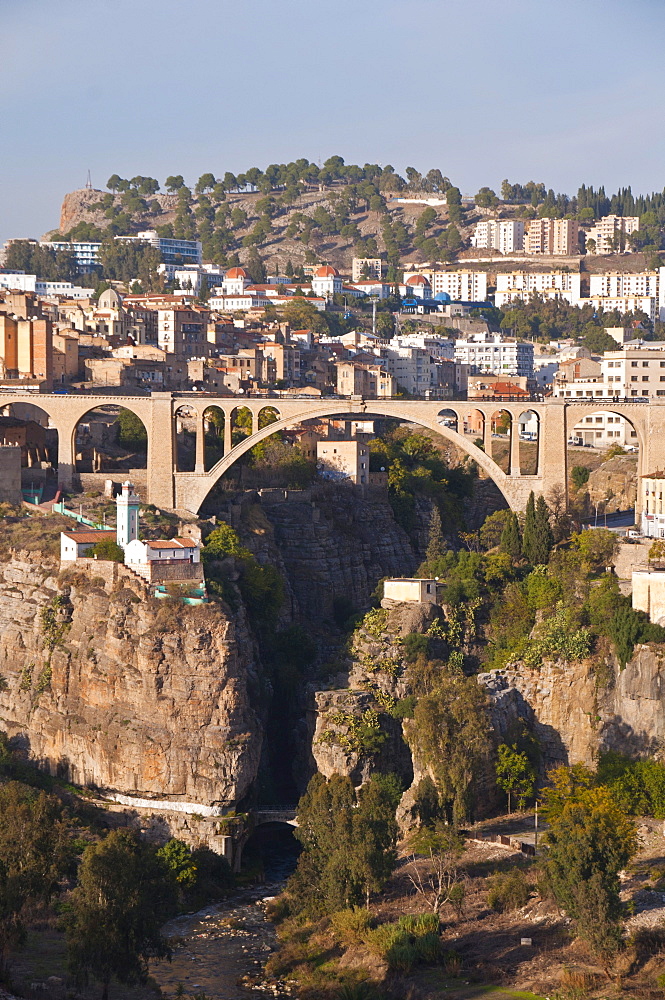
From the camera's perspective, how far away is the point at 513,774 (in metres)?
46.4

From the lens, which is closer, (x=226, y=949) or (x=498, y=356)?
(x=226, y=949)

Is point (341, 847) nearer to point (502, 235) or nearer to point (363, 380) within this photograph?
point (363, 380)

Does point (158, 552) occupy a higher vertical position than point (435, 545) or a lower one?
higher

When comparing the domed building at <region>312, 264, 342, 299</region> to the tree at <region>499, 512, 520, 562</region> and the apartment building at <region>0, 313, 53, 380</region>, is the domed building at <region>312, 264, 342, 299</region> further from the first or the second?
the tree at <region>499, 512, 520, 562</region>

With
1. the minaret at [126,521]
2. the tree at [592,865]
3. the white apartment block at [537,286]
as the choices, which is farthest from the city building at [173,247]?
the tree at [592,865]

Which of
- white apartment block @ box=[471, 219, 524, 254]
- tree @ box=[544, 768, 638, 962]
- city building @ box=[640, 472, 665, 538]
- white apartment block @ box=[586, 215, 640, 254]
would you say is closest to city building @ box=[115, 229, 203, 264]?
white apartment block @ box=[471, 219, 524, 254]

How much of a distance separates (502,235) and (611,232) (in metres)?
10.6

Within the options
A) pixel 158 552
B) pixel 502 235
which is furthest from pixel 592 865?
pixel 502 235

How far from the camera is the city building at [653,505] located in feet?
182

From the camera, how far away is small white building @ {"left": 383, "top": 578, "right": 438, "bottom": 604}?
5322cm

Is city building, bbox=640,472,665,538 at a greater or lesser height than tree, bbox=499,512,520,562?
greater

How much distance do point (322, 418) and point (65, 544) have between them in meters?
21.8

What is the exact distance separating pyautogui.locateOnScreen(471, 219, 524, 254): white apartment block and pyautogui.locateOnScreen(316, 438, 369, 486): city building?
104 meters

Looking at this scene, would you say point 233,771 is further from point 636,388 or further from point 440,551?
point 636,388
